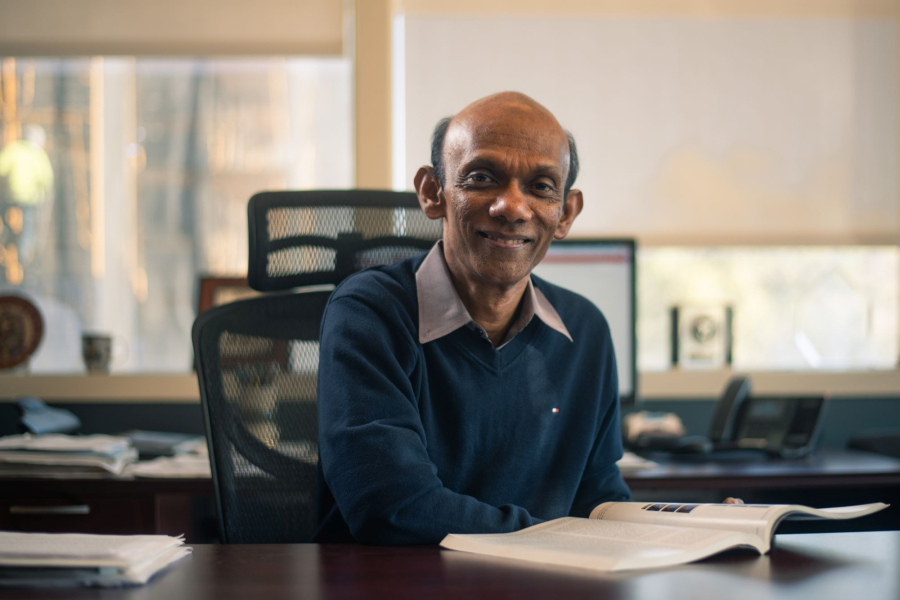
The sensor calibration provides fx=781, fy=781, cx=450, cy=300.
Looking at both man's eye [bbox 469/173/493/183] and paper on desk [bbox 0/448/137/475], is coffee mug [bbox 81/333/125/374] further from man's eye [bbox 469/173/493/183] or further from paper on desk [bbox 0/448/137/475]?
man's eye [bbox 469/173/493/183]

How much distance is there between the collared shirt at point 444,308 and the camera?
1205 millimetres

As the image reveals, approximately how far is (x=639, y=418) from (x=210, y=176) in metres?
1.63

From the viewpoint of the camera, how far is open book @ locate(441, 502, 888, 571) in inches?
30.9

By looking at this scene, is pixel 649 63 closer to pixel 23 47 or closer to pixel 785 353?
pixel 785 353

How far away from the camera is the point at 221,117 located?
8.83 feet

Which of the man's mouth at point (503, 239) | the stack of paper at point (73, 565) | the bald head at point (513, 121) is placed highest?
the bald head at point (513, 121)

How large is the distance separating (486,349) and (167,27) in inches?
77.0

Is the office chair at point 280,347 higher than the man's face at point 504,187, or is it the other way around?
the man's face at point 504,187

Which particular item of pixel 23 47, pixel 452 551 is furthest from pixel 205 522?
A: pixel 23 47

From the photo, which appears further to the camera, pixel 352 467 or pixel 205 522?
pixel 205 522

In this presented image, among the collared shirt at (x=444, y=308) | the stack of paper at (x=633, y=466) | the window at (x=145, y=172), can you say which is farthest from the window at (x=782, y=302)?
the collared shirt at (x=444, y=308)

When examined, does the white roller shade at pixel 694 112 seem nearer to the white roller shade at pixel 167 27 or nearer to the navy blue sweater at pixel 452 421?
the white roller shade at pixel 167 27

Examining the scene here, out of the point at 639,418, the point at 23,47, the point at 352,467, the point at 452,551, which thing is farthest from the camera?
the point at 23,47

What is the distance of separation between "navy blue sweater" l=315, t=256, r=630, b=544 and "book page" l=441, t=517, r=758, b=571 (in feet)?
0.25
